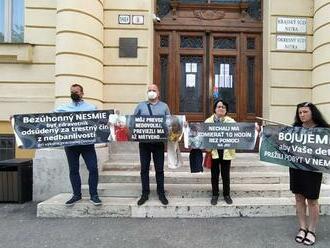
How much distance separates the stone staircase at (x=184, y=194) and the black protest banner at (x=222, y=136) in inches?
35.5

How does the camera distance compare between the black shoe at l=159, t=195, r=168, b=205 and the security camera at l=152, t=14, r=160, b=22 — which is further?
the security camera at l=152, t=14, r=160, b=22

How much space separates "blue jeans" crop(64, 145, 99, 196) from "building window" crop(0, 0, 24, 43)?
3629mm

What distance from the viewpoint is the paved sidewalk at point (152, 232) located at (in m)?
4.95

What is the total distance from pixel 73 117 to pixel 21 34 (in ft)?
11.4

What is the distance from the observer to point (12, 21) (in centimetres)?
882

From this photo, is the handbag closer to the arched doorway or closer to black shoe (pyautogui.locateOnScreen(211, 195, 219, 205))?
black shoe (pyautogui.locateOnScreen(211, 195, 219, 205))

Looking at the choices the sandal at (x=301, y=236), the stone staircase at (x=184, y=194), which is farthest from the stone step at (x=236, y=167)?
the sandal at (x=301, y=236)

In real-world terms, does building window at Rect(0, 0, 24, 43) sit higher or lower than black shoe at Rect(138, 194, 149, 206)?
higher

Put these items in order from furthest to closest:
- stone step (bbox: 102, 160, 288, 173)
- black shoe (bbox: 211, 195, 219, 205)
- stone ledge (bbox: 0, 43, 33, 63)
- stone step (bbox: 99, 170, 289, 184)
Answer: stone ledge (bbox: 0, 43, 33, 63) < stone step (bbox: 102, 160, 288, 173) < stone step (bbox: 99, 170, 289, 184) < black shoe (bbox: 211, 195, 219, 205)

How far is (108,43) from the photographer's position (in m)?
8.47

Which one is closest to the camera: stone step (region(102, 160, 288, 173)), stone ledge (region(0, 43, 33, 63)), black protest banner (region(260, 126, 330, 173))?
black protest banner (region(260, 126, 330, 173))

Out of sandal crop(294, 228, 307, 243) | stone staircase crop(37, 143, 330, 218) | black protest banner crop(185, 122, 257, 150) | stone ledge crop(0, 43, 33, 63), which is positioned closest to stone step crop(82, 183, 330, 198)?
stone staircase crop(37, 143, 330, 218)

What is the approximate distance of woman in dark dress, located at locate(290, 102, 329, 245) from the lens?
4945mm

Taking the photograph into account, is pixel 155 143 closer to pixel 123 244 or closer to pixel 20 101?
pixel 123 244
